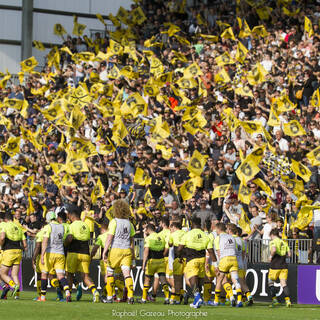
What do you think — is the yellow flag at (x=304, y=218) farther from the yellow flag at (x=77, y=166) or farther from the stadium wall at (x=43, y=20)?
the stadium wall at (x=43, y=20)

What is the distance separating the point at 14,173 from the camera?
93.8 feet

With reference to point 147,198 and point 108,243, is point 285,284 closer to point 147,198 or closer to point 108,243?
point 108,243

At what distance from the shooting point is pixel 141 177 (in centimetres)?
2473

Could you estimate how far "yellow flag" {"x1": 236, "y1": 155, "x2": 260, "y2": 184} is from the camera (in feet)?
71.8

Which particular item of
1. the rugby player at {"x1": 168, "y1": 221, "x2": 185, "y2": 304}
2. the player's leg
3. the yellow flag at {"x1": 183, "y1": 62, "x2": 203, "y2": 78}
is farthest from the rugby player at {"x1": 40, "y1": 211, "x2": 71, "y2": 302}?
the yellow flag at {"x1": 183, "y1": 62, "x2": 203, "y2": 78}

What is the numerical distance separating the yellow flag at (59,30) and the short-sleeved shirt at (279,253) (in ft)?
67.3

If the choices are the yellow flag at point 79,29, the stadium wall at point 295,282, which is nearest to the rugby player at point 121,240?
the stadium wall at point 295,282

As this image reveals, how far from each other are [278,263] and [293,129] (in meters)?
4.14

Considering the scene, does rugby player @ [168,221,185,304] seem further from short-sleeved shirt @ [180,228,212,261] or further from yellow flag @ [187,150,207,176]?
yellow flag @ [187,150,207,176]

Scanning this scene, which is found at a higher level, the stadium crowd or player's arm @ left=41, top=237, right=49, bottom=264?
the stadium crowd

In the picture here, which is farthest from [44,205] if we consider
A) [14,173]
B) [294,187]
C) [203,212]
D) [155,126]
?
[294,187]

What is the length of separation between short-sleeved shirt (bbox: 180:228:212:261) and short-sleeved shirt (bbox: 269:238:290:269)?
1818 millimetres

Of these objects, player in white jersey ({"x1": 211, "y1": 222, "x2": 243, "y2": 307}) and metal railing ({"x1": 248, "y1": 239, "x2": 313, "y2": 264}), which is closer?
player in white jersey ({"x1": 211, "y1": 222, "x2": 243, "y2": 307})

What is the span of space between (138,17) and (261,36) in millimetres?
7207
